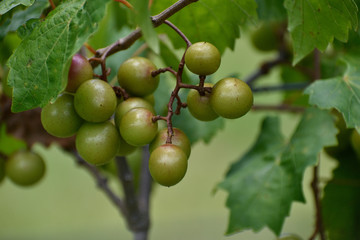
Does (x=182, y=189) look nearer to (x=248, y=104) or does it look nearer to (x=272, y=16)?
(x=272, y=16)

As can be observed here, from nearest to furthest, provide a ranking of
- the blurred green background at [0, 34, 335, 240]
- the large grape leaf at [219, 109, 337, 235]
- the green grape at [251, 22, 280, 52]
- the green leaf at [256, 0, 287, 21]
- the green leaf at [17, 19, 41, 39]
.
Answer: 1. the green leaf at [17, 19, 41, 39]
2. the large grape leaf at [219, 109, 337, 235]
3. the green leaf at [256, 0, 287, 21]
4. the green grape at [251, 22, 280, 52]
5. the blurred green background at [0, 34, 335, 240]

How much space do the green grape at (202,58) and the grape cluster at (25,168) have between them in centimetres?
41

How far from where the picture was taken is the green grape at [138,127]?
55cm

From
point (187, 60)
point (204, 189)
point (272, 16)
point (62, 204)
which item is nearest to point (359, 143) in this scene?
→ point (272, 16)

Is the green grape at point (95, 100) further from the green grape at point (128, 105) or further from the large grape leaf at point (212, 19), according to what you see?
the large grape leaf at point (212, 19)

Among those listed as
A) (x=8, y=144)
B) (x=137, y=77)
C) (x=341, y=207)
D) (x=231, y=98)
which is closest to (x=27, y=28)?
(x=137, y=77)

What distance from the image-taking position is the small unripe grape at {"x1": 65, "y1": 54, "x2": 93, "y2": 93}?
0.56 meters

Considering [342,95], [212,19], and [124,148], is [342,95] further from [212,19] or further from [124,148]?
[124,148]

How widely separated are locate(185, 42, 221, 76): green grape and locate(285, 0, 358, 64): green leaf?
0.12m

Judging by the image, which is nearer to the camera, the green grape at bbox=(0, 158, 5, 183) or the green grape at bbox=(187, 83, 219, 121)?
the green grape at bbox=(187, 83, 219, 121)

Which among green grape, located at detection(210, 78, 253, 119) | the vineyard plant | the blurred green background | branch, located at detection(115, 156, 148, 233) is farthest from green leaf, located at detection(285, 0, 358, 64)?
the blurred green background

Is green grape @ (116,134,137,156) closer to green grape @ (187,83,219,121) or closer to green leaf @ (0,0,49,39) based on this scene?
green grape @ (187,83,219,121)

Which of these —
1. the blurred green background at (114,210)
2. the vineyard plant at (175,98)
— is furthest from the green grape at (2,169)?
the blurred green background at (114,210)

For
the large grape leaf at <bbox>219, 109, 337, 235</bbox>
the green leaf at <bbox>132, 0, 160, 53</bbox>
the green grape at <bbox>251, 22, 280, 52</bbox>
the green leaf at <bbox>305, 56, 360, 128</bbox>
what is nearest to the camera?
the green leaf at <bbox>132, 0, 160, 53</bbox>
